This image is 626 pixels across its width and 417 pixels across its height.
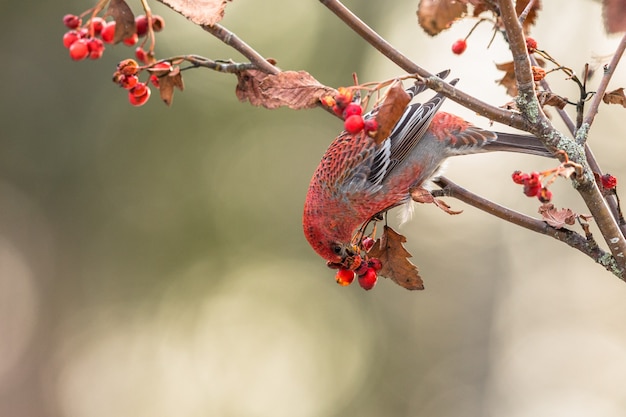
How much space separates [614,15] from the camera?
1.90 m

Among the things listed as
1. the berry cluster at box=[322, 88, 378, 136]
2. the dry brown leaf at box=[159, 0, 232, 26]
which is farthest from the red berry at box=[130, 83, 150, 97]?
the berry cluster at box=[322, 88, 378, 136]

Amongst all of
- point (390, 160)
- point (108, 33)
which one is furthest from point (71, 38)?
point (390, 160)

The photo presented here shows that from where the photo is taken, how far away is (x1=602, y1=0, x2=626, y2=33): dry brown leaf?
6.18 feet

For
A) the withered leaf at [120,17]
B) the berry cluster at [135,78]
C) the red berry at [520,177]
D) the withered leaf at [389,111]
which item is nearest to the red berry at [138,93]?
the berry cluster at [135,78]

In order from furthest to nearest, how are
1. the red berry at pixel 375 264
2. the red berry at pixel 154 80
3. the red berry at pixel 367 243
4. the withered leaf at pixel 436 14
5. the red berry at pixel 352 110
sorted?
the red berry at pixel 367 243
the red berry at pixel 375 264
the red berry at pixel 154 80
the withered leaf at pixel 436 14
the red berry at pixel 352 110

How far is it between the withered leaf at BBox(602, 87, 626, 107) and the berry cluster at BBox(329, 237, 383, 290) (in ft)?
2.53

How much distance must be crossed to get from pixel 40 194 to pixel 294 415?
4.83m

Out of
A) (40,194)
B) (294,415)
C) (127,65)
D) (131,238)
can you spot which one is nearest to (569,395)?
(294,415)

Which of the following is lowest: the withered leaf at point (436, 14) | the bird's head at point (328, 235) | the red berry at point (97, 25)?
the bird's head at point (328, 235)

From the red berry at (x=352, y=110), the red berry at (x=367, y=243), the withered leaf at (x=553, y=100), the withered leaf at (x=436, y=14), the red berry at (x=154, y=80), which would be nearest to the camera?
the red berry at (x=352, y=110)

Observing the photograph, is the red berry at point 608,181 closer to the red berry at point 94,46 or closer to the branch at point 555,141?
the branch at point 555,141

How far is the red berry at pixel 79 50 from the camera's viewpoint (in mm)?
1853

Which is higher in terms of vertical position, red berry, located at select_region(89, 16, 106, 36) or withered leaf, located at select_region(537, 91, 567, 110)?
withered leaf, located at select_region(537, 91, 567, 110)

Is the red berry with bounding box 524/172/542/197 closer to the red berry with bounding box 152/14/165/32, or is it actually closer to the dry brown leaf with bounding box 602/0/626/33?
the dry brown leaf with bounding box 602/0/626/33
